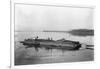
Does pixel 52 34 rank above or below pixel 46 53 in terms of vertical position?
above

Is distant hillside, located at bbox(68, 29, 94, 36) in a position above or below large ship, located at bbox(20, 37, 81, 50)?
above

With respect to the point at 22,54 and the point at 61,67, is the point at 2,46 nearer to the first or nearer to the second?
the point at 22,54

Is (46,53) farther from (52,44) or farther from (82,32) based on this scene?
(82,32)

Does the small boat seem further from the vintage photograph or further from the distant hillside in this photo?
the distant hillside

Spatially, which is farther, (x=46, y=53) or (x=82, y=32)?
(x=82, y=32)

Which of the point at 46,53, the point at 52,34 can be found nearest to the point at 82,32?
the point at 52,34

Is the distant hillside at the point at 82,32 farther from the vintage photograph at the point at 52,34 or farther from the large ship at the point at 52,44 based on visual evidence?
the large ship at the point at 52,44

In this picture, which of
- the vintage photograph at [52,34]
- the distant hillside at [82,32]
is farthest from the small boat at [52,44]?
the distant hillside at [82,32]

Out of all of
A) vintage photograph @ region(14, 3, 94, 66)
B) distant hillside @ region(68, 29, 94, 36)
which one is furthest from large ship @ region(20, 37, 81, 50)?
distant hillside @ region(68, 29, 94, 36)
